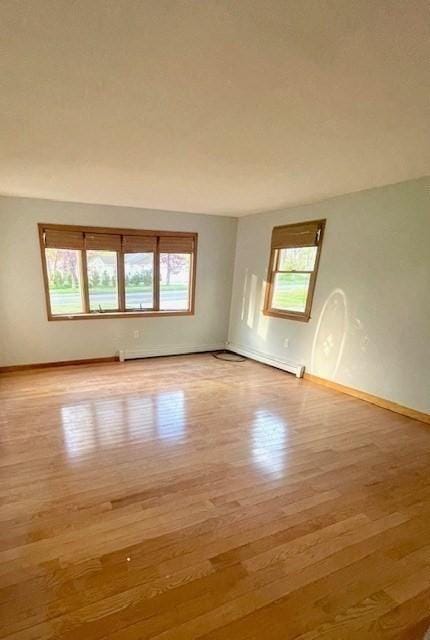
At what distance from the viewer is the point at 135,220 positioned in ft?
15.0

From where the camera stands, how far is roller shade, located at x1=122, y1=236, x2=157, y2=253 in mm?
4570

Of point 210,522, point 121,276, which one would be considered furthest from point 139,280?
point 210,522

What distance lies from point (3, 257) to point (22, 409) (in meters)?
2.12

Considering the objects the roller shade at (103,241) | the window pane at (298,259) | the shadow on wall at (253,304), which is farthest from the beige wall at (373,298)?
the roller shade at (103,241)

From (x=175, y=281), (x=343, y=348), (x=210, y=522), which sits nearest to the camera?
(x=210, y=522)

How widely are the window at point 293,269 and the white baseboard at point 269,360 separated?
70 cm

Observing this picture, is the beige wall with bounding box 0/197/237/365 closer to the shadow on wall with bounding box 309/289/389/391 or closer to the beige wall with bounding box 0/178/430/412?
the beige wall with bounding box 0/178/430/412

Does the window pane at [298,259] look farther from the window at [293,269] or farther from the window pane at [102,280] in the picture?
the window pane at [102,280]

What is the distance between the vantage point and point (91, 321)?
457 centimetres

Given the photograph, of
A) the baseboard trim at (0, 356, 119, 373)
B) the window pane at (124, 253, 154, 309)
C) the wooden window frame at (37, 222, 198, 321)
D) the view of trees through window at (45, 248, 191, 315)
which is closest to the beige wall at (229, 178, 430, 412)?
the wooden window frame at (37, 222, 198, 321)

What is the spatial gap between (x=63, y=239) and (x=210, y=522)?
3.98m

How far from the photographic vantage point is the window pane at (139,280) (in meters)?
4.72

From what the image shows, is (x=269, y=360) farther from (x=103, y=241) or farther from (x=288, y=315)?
(x=103, y=241)

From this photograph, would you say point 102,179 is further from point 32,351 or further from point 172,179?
point 32,351
